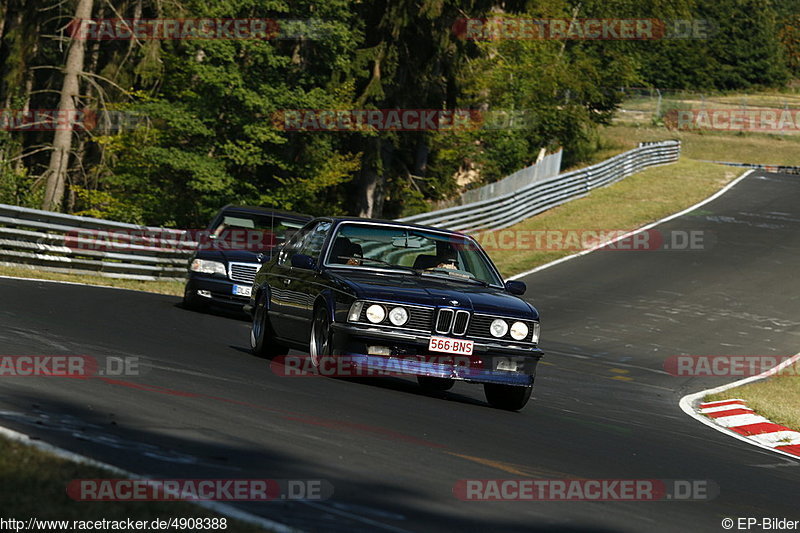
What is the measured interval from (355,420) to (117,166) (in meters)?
33.3

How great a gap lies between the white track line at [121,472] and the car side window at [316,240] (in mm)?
5735

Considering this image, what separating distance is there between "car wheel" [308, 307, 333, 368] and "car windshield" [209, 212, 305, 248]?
7.52 meters

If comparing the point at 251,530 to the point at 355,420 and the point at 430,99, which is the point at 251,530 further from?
the point at 430,99

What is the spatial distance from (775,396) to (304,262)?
7.37 metres

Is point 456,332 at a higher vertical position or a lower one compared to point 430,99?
lower

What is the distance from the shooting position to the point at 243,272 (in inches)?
707

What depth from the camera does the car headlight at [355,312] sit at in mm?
10305

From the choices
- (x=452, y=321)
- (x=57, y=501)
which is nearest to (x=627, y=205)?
(x=452, y=321)

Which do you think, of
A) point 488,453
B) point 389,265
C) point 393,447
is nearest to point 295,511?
point 393,447

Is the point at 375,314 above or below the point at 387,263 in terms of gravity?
below

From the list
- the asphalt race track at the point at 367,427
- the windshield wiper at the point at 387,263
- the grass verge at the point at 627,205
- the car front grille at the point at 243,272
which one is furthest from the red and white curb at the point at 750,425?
the grass verge at the point at 627,205

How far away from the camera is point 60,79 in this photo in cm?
4675

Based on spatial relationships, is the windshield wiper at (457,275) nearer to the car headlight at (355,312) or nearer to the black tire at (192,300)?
A: the car headlight at (355,312)

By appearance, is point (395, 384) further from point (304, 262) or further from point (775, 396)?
point (775, 396)
